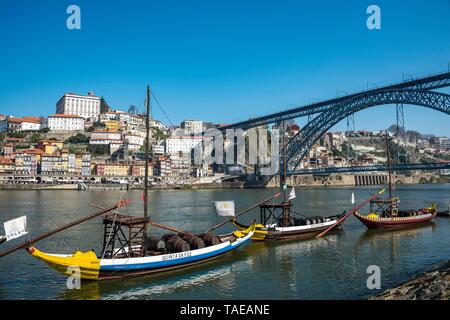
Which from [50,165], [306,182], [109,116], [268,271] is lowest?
[268,271]

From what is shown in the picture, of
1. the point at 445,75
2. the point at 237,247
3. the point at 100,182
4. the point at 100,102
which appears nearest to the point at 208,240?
the point at 237,247

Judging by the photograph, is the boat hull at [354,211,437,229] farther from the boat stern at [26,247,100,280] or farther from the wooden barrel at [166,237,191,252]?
the boat stern at [26,247,100,280]

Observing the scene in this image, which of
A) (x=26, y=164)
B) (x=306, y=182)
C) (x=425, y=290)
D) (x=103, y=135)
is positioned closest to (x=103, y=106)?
(x=103, y=135)

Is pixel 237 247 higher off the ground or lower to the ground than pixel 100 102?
lower

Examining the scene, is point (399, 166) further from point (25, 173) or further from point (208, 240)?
point (25, 173)

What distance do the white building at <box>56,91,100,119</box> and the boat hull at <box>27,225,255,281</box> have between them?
405ft

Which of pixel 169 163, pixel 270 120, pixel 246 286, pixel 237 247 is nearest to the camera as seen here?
pixel 246 286

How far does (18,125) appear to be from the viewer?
402 feet

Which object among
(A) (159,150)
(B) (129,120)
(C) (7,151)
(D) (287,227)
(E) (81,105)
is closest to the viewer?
(D) (287,227)

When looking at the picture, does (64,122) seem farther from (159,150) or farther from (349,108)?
(349,108)

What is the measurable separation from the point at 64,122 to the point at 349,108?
85744 millimetres

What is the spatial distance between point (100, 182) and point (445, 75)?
73.6 m

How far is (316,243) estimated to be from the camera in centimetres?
2081
